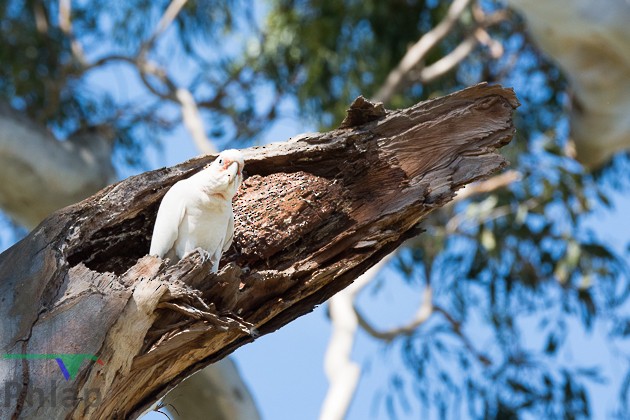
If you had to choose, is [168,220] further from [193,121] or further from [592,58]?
[193,121]

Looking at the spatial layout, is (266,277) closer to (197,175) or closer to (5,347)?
(197,175)

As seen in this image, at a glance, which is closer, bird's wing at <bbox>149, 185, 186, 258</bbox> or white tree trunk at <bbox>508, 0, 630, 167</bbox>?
bird's wing at <bbox>149, 185, 186, 258</bbox>

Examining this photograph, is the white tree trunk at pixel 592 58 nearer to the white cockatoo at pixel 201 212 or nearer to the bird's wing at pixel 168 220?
the white cockatoo at pixel 201 212

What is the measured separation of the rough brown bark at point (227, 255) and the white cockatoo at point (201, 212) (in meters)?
0.11

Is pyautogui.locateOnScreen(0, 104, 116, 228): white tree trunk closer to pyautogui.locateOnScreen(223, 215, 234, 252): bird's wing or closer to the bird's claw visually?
pyautogui.locateOnScreen(223, 215, 234, 252): bird's wing

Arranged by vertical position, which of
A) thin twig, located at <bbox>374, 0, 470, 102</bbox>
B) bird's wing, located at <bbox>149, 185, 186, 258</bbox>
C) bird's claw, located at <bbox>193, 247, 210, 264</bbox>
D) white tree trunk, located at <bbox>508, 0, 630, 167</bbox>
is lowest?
bird's claw, located at <bbox>193, 247, 210, 264</bbox>

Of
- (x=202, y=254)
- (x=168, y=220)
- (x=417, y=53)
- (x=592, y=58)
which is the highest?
(x=417, y=53)

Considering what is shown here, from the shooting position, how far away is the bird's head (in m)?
2.60

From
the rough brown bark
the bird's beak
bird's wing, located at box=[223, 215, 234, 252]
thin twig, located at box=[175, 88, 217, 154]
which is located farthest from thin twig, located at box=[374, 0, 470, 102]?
the bird's beak

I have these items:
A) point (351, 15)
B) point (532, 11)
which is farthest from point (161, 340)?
point (351, 15)

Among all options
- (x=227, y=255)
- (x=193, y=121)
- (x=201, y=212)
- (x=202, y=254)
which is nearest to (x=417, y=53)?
(x=193, y=121)

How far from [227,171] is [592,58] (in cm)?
409

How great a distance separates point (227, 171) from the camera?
8.55 feet

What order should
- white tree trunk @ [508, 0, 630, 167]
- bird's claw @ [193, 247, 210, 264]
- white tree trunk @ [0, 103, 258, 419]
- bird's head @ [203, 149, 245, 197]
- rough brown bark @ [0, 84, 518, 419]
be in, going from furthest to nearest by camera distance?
white tree trunk @ [508, 0, 630, 167] → white tree trunk @ [0, 103, 258, 419] → bird's head @ [203, 149, 245, 197] → bird's claw @ [193, 247, 210, 264] → rough brown bark @ [0, 84, 518, 419]
